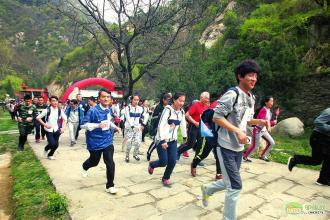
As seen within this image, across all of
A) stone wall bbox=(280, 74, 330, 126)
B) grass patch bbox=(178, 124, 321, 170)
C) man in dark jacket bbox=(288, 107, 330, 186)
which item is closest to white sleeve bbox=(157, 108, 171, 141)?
man in dark jacket bbox=(288, 107, 330, 186)

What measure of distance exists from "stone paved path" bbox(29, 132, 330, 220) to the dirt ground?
32.3 inches

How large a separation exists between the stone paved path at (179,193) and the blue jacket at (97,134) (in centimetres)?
84

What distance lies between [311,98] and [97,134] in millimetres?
12425

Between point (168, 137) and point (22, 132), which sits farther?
point (22, 132)

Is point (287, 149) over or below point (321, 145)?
below

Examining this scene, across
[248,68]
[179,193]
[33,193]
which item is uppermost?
[248,68]

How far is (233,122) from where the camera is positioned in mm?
3301

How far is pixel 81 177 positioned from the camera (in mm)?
5879

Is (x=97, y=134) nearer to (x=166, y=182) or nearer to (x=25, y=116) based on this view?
(x=166, y=182)

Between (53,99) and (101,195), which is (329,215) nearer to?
(101,195)

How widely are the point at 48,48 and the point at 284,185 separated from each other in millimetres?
68587

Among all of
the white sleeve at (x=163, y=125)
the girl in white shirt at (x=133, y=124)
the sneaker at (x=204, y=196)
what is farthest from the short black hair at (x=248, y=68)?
the girl in white shirt at (x=133, y=124)

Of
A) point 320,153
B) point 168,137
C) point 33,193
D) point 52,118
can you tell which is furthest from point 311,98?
point 33,193

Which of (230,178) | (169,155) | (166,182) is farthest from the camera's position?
(166,182)
